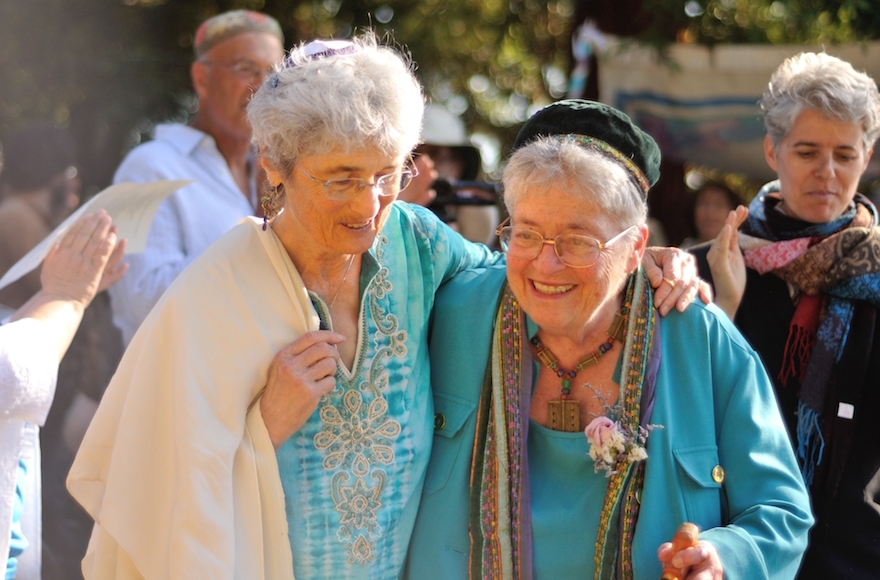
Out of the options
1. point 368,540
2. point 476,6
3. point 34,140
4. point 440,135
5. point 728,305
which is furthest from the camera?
point 476,6

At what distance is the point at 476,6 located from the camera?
22.2 feet

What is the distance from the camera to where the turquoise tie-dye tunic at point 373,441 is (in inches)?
90.4

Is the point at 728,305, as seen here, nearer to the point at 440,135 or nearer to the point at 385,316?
the point at 385,316

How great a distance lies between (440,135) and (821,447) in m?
3.44

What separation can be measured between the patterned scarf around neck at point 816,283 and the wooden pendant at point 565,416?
0.83 meters

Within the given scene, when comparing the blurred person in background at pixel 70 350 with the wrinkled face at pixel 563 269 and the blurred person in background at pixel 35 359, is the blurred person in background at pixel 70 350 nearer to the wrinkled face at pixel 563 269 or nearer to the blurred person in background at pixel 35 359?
the blurred person in background at pixel 35 359

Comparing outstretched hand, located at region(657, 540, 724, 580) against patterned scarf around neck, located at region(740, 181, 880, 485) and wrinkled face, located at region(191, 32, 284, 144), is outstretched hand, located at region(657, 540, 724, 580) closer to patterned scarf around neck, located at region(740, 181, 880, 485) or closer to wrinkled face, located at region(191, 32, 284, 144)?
patterned scarf around neck, located at region(740, 181, 880, 485)

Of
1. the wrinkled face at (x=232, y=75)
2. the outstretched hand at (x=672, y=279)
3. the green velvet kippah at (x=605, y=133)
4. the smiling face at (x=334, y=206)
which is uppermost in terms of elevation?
the wrinkled face at (x=232, y=75)

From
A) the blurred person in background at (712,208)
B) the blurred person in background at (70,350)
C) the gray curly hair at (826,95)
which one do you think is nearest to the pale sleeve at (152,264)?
the blurred person in background at (70,350)

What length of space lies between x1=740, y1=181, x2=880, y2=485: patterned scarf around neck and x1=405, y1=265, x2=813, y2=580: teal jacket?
0.49 metres

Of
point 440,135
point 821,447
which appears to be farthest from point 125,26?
point 821,447

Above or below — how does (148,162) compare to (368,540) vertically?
above

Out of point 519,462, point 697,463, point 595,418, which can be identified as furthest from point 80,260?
point 697,463

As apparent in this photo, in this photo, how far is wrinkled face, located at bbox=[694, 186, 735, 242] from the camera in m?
5.73
